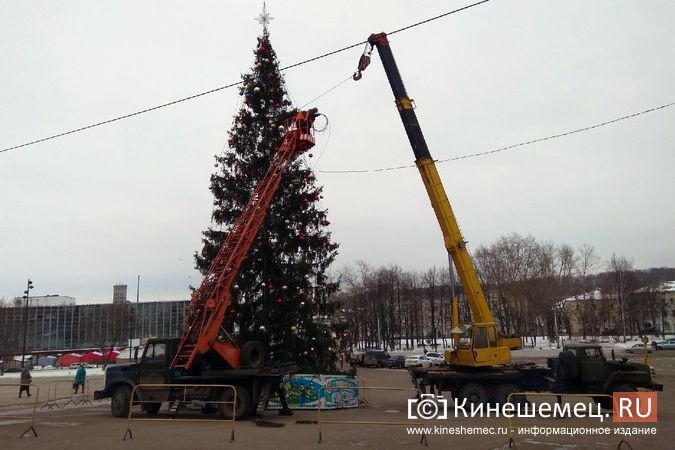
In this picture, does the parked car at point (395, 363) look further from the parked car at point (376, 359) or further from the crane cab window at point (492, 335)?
the crane cab window at point (492, 335)

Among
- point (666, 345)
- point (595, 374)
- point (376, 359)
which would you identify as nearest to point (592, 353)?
point (595, 374)

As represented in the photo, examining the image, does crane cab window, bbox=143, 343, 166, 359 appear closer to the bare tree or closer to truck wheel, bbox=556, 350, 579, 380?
truck wheel, bbox=556, 350, 579, 380

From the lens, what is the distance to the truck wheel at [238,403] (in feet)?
47.3

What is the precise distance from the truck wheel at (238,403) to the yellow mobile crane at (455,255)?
22.9 feet

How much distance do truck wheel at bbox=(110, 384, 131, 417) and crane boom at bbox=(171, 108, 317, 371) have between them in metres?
1.89

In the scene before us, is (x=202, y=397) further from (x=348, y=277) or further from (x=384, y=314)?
Answer: (x=348, y=277)

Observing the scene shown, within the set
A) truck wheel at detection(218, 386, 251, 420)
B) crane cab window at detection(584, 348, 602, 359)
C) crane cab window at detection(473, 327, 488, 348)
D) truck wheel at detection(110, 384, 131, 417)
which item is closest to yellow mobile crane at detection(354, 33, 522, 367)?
crane cab window at detection(473, 327, 488, 348)

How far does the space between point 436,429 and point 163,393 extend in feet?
26.9

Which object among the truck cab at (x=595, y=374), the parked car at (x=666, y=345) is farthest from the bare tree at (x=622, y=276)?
the truck cab at (x=595, y=374)

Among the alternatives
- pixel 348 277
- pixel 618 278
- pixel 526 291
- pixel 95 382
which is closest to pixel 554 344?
pixel 526 291

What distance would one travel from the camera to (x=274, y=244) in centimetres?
1897

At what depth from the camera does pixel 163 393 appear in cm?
1531

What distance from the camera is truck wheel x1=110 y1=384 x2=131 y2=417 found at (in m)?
15.7
